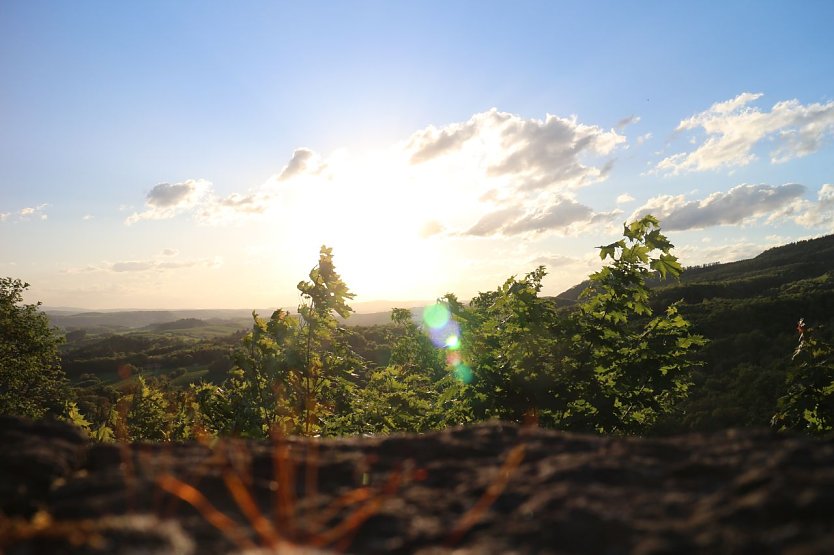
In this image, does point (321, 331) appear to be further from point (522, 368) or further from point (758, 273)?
point (758, 273)

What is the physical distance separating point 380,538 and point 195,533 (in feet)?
2.25

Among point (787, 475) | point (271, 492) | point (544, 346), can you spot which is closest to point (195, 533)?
point (271, 492)

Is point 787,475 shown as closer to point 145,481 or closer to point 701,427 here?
point 145,481

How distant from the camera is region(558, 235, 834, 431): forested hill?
26703mm

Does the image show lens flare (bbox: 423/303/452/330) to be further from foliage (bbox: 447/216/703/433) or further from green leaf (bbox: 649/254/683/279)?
green leaf (bbox: 649/254/683/279)

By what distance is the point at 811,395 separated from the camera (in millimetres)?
9516

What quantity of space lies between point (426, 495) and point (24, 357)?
1405 inches

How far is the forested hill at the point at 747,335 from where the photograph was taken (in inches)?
1051

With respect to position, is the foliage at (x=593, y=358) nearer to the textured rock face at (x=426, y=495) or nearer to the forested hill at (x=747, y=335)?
the forested hill at (x=747, y=335)

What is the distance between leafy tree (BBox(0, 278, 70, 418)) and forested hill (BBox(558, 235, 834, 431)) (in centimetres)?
3370

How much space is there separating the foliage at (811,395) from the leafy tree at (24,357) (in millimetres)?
32083

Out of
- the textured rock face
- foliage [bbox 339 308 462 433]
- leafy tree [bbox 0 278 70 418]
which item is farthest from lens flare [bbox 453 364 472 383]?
leafy tree [bbox 0 278 70 418]

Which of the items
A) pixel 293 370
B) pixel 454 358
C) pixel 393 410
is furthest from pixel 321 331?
pixel 454 358

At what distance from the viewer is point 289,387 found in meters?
10.6
